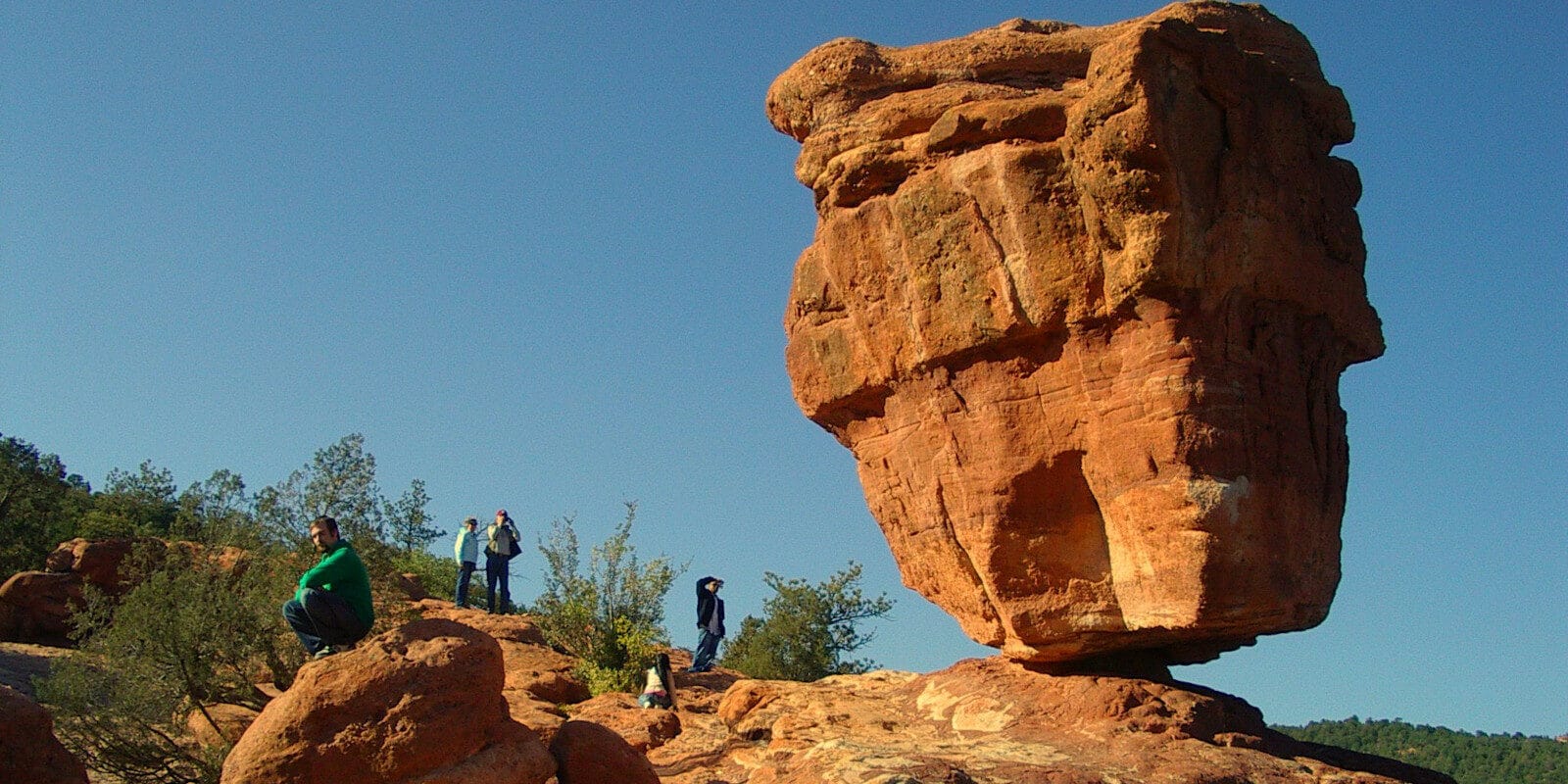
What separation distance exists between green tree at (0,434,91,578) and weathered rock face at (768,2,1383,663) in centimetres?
1846

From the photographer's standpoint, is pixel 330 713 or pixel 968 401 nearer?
pixel 330 713

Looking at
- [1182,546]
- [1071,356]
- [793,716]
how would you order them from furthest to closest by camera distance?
[793,716] < [1071,356] < [1182,546]

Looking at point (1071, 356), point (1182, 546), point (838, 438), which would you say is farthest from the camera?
point (838, 438)

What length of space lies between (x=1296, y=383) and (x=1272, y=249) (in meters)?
1.27

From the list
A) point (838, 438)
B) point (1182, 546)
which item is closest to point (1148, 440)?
point (1182, 546)

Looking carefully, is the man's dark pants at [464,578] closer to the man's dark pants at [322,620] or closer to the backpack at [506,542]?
the backpack at [506,542]

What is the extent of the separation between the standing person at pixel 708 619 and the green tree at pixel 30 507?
13870 millimetres

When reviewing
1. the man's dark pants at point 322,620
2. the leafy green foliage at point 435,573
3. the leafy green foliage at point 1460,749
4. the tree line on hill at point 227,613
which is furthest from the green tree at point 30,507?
the leafy green foliage at point 1460,749

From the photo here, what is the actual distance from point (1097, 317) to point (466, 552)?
12.2 metres

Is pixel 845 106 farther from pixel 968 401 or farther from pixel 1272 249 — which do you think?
pixel 1272 249

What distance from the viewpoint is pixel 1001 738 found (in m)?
12.2

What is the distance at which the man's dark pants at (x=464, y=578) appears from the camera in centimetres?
2123

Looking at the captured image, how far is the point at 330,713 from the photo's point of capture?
10.2 meters

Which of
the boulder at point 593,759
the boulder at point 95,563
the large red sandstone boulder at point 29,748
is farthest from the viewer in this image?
the boulder at point 95,563
